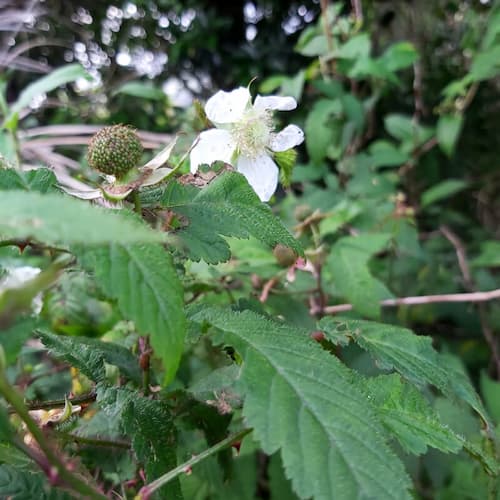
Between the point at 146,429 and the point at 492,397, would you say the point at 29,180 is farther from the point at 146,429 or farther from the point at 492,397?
the point at 492,397

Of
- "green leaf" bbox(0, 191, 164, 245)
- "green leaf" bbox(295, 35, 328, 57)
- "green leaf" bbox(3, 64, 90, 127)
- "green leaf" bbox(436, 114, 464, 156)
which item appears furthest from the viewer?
"green leaf" bbox(436, 114, 464, 156)

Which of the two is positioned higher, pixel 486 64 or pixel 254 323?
pixel 486 64

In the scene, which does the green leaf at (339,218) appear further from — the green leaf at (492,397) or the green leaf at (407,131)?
the green leaf at (407,131)

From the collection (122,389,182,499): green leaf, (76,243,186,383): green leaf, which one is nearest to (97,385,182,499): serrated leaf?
(122,389,182,499): green leaf

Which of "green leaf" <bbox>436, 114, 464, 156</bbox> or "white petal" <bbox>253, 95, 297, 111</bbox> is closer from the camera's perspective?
"white petal" <bbox>253, 95, 297, 111</bbox>

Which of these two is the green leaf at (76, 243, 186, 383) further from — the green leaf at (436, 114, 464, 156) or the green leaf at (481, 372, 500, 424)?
the green leaf at (436, 114, 464, 156)

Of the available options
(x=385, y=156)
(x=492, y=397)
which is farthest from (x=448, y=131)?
(x=492, y=397)

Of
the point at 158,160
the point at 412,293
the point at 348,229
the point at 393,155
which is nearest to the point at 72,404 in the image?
the point at 158,160
